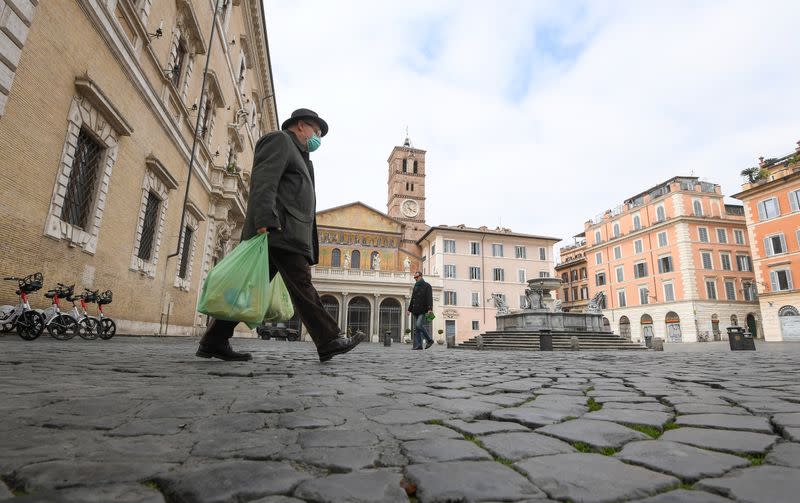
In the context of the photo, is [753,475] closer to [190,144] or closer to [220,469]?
[220,469]

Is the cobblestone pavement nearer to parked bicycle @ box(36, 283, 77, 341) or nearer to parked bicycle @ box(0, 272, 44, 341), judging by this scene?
parked bicycle @ box(0, 272, 44, 341)

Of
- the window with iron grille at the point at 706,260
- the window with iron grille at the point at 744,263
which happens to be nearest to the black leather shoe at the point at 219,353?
the window with iron grille at the point at 706,260

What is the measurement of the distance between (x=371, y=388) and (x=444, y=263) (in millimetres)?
38023

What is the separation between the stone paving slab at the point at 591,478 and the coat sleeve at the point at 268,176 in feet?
9.91

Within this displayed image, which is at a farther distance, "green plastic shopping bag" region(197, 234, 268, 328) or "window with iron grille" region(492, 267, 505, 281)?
"window with iron grille" region(492, 267, 505, 281)

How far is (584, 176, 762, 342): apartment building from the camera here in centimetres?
3775

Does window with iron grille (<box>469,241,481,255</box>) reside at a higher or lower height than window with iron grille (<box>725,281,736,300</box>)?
higher

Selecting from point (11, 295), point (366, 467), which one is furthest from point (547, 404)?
point (11, 295)

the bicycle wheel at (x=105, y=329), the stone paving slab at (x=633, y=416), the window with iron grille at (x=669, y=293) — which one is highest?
the window with iron grille at (x=669, y=293)

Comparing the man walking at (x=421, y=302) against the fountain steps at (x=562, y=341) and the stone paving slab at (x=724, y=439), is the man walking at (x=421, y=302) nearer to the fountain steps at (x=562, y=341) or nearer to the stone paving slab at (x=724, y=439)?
the fountain steps at (x=562, y=341)

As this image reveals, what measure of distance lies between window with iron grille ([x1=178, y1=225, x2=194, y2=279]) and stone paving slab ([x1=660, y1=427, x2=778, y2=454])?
14329 mm

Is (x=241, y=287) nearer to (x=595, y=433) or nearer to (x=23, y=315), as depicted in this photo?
(x=595, y=433)

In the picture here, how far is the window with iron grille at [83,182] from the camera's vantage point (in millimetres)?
7594

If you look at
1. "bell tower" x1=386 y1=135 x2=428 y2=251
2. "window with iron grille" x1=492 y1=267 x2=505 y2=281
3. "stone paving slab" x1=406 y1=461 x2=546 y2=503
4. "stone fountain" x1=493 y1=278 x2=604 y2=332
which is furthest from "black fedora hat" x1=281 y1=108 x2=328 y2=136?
"bell tower" x1=386 y1=135 x2=428 y2=251
